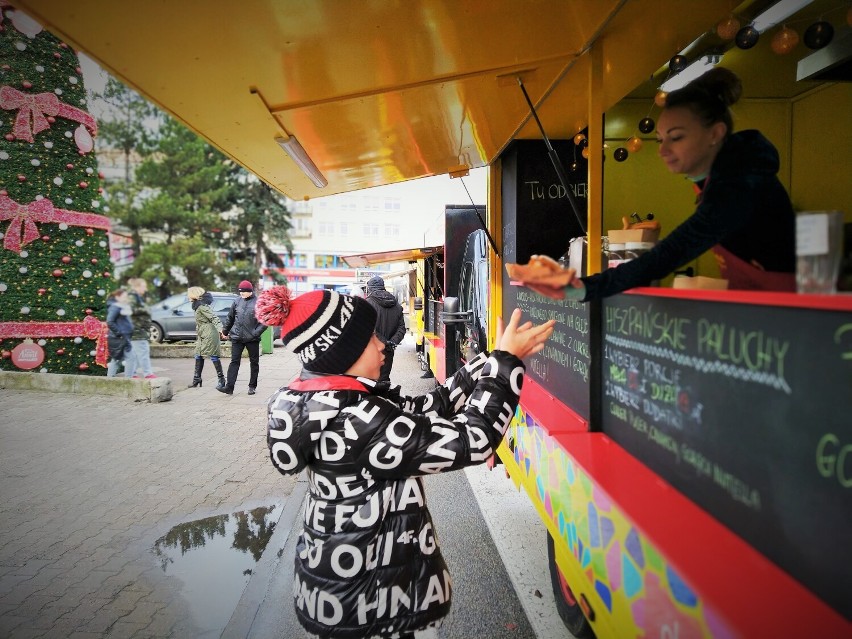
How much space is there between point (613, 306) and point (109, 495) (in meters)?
4.91

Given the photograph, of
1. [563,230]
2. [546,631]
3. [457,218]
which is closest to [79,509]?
[546,631]

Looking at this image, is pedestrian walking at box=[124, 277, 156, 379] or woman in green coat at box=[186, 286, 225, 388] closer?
woman in green coat at box=[186, 286, 225, 388]

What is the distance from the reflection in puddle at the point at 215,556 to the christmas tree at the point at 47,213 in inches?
282

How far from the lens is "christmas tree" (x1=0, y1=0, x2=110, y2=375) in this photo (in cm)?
889

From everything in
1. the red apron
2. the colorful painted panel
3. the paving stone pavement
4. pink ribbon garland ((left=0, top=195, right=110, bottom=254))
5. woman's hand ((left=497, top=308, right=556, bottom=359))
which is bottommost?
the paving stone pavement

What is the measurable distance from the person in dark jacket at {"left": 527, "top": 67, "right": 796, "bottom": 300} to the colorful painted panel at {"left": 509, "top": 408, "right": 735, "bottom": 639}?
30.2 inches

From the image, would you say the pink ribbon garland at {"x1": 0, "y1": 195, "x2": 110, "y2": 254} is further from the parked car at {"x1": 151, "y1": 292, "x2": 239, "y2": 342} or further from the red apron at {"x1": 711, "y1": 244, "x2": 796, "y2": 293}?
the red apron at {"x1": 711, "y1": 244, "x2": 796, "y2": 293}

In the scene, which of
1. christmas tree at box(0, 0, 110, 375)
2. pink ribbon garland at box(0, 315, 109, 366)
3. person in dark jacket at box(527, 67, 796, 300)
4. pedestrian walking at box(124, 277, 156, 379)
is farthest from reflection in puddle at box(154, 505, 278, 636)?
christmas tree at box(0, 0, 110, 375)

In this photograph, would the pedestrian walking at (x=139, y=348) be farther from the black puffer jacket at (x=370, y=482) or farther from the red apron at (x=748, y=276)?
the red apron at (x=748, y=276)

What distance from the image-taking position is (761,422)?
126 cm

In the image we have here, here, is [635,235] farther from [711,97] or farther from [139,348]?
[139,348]

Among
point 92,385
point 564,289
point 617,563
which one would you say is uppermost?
point 564,289

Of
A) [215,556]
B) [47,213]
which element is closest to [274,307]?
[215,556]

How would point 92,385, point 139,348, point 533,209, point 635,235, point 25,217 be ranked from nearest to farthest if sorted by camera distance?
1. point 635,235
2. point 533,209
3. point 92,385
4. point 25,217
5. point 139,348
